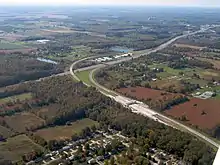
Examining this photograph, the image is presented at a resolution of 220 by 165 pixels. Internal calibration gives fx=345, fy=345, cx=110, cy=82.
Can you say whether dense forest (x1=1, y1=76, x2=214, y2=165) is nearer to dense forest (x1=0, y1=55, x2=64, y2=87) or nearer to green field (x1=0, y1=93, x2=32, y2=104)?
green field (x1=0, y1=93, x2=32, y2=104)

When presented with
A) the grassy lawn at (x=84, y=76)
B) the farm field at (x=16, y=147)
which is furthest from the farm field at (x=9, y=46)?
the farm field at (x=16, y=147)

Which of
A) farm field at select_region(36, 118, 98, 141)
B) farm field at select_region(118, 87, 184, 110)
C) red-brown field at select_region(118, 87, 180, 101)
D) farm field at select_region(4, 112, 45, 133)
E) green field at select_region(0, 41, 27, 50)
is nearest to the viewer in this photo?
farm field at select_region(36, 118, 98, 141)

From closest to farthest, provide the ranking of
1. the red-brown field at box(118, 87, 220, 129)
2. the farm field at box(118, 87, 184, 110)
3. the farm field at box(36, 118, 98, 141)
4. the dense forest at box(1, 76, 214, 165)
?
Result: the dense forest at box(1, 76, 214, 165) < the farm field at box(36, 118, 98, 141) < the red-brown field at box(118, 87, 220, 129) < the farm field at box(118, 87, 184, 110)

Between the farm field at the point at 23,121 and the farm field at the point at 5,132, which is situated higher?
the farm field at the point at 23,121

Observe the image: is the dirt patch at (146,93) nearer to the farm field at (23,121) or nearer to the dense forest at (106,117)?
the dense forest at (106,117)

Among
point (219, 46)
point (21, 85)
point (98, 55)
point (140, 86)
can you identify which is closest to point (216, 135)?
point (140, 86)

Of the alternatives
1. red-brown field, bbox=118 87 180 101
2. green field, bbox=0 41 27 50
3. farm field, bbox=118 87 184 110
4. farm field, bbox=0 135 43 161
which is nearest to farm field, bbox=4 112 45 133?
farm field, bbox=0 135 43 161

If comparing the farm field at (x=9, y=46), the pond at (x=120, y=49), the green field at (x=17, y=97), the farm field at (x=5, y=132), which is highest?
the pond at (x=120, y=49)
